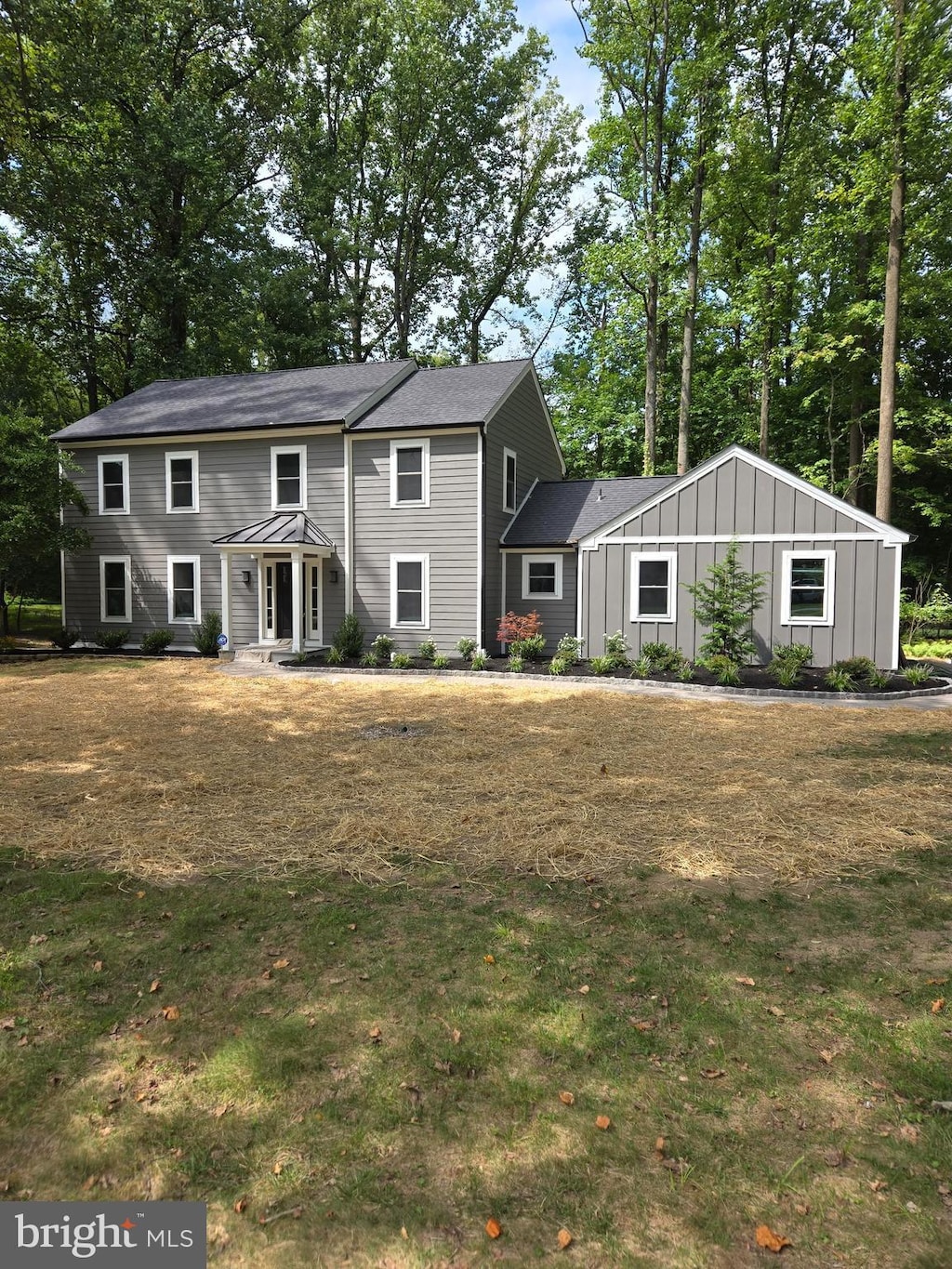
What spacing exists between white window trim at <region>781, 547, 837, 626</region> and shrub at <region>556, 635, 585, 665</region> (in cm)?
427

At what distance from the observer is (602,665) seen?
1388 centimetres

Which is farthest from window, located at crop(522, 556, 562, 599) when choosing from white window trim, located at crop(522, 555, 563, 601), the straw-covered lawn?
the straw-covered lawn

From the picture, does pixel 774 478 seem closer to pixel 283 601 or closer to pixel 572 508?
pixel 572 508

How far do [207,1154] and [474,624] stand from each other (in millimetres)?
14544

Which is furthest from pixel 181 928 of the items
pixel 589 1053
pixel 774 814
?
pixel 774 814

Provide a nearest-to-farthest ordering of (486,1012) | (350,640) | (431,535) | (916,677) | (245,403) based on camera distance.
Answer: (486,1012), (916,677), (350,640), (431,535), (245,403)

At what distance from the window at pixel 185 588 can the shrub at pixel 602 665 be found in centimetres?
1081

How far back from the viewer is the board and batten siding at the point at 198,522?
17.5m

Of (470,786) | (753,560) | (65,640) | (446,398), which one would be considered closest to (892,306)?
(753,560)

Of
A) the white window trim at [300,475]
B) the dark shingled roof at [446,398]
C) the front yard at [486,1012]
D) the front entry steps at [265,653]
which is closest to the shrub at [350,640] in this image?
the front entry steps at [265,653]

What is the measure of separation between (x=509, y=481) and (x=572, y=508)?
1.87 meters

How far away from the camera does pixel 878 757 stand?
23.9ft

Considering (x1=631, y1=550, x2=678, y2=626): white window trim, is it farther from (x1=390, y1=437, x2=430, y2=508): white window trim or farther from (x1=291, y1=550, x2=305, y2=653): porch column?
(x1=291, y1=550, x2=305, y2=653): porch column
